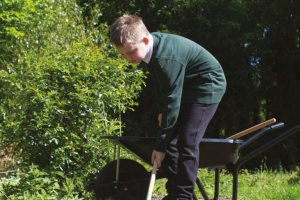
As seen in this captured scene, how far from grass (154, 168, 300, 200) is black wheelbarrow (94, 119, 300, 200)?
1.56 meters

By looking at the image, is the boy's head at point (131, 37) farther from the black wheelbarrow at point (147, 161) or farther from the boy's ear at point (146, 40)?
the black wheelbarrow at point (147, 161)

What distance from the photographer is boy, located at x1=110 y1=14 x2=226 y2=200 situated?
281 centimetres

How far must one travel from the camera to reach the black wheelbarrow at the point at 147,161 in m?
3.13

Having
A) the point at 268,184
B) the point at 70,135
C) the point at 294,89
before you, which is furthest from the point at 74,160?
the point at 294,89

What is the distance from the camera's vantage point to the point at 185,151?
9.55ft

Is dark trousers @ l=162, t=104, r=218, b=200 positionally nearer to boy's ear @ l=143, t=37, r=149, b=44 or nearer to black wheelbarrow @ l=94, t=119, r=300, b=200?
black wheelbarrow @ l=94, t=119, r=300, b=200

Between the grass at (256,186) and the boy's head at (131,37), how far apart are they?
253 cm

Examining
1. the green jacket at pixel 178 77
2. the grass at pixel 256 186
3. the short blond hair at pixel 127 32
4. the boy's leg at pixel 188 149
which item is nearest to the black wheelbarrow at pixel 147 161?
A: the boy's leg at pixel 188 149

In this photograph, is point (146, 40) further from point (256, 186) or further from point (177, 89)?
point (256, 186)

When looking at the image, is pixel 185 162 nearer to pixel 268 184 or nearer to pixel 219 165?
pixel 219 165

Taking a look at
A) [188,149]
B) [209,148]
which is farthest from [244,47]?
[188,149]

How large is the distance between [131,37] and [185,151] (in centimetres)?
74

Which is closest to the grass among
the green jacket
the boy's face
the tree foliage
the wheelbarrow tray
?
the wheelbarrow tray

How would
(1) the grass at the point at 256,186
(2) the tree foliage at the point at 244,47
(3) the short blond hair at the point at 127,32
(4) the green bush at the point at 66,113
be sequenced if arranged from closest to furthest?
(3) the short blond hair at the point at 127,32
(4) the green bush at the point at 66,113
(1) the grass at the point at 256,186
(2) the tree foliage at the point at 244,47
